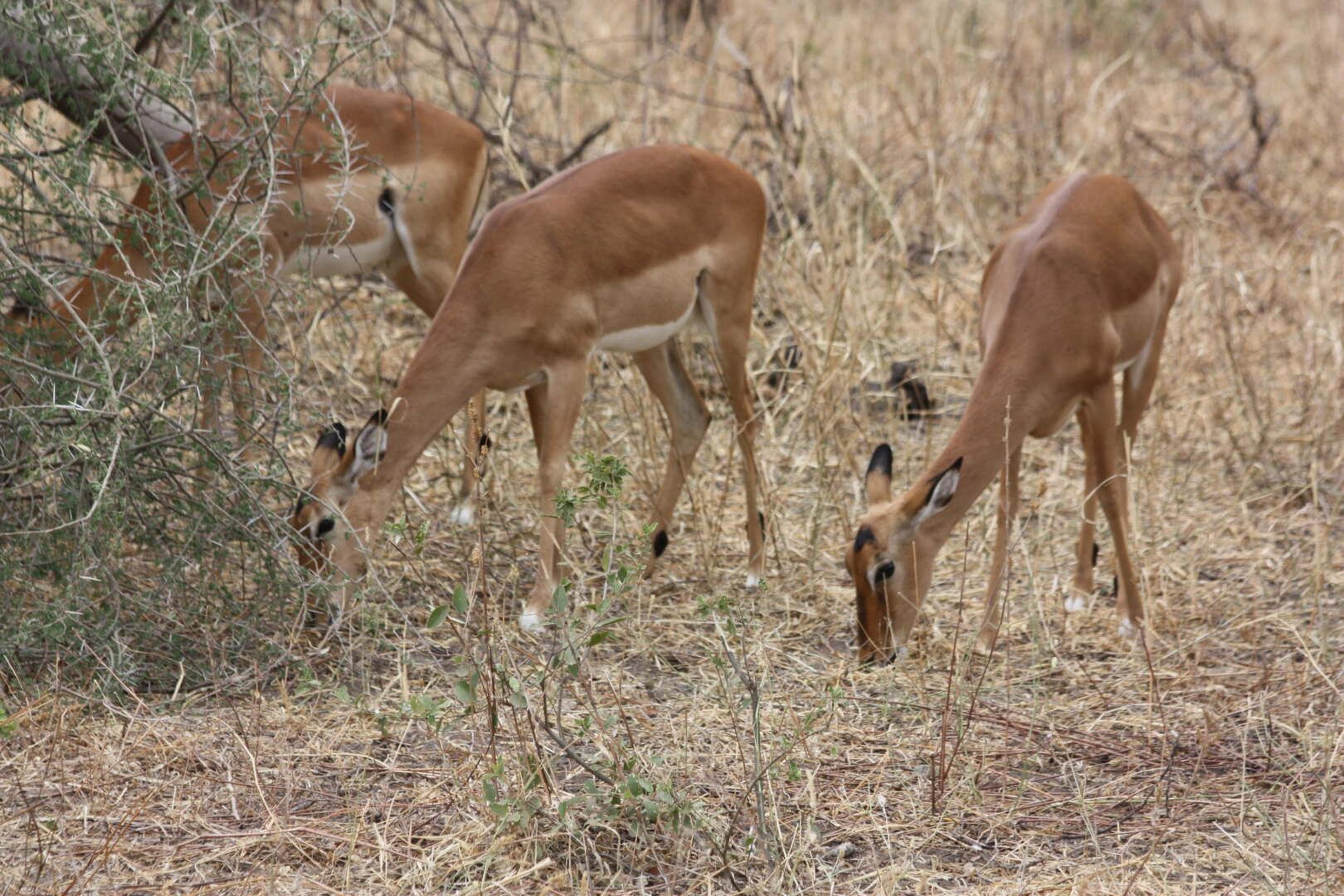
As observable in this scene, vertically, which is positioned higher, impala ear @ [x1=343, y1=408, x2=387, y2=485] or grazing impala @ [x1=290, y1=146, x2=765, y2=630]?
grazing impala @ [x1=290, y1=146, x2=765, y2=630]

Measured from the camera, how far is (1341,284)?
741 cm

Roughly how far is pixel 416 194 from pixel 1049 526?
268 centimetres

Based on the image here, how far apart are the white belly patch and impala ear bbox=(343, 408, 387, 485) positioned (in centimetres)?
85

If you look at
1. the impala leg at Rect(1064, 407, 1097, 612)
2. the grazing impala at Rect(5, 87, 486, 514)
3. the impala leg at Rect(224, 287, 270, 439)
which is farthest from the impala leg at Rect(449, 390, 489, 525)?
the impala leg at Rect(1064, 407, 1097, 612)

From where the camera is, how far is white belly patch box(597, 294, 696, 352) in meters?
5.23

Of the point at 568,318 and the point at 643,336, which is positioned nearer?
the point at 568,318

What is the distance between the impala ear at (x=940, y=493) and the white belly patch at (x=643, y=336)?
1.25 metres

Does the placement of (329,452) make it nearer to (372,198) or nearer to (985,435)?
(372,198)

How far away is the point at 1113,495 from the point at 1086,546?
358 millimetres

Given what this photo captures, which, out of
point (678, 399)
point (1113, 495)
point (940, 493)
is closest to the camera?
point (940, 493)

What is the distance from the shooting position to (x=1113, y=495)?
500cm

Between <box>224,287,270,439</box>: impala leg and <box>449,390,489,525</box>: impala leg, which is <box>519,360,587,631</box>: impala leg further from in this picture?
<box>224,287,270,439</box>: impala leg

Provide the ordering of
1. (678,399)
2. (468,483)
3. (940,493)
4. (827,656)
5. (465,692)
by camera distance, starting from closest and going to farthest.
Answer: (465,692) < (940,493) < (827,656) < (678,399) < (468,483)

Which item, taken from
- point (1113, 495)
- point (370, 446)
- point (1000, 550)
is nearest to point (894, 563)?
→ point (1000, 550)
